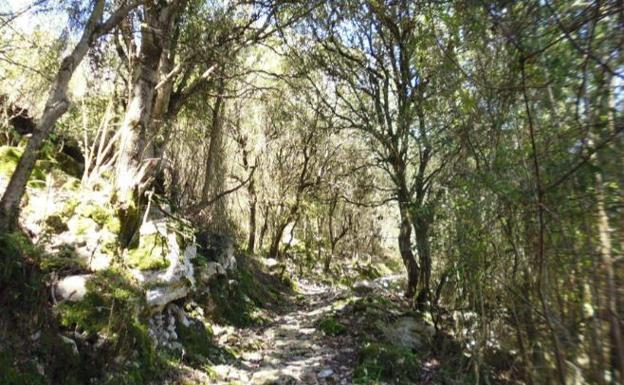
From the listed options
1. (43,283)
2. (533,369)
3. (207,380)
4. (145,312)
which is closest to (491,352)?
(533,369)

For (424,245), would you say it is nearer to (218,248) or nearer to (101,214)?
(218,248)

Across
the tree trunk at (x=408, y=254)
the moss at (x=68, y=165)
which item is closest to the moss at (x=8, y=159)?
the moss at (x=68, y=165)

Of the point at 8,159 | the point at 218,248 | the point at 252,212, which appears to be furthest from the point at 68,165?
the point at 252,212

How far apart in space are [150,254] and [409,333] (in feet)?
15.8

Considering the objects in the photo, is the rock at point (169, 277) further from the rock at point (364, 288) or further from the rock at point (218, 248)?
the rock at point (364, 288)

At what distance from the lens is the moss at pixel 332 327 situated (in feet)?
27.9

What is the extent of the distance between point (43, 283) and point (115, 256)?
1520mm

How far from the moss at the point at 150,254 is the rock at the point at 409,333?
165 inches

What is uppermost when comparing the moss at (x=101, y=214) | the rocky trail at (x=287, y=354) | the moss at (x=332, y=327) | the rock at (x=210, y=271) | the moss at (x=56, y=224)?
the moss at (x=101, y=214)

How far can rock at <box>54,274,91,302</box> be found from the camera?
441 cm

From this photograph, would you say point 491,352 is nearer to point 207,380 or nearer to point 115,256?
point 207,380

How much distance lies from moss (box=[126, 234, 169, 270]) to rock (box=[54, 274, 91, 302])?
1149mm

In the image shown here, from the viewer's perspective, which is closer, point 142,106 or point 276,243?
point 142,106

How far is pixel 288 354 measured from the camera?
729 cm
